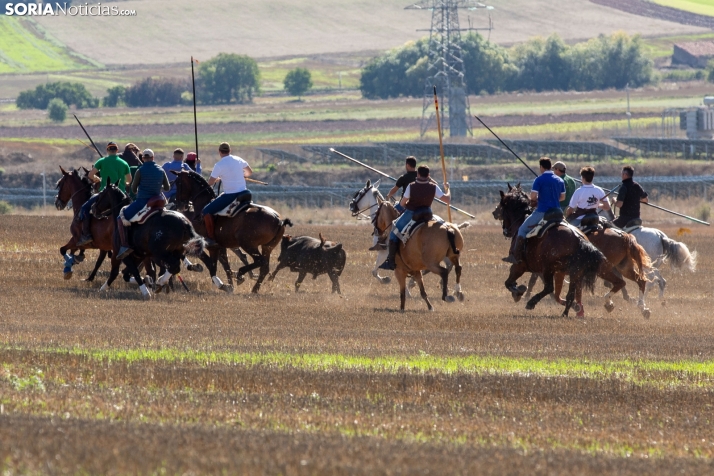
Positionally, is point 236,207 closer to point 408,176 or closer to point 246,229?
point 246,229

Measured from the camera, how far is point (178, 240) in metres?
19.6

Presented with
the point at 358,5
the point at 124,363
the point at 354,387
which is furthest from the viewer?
the point at 358,5

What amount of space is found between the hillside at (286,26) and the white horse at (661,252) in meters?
123

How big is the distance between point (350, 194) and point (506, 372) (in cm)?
4247

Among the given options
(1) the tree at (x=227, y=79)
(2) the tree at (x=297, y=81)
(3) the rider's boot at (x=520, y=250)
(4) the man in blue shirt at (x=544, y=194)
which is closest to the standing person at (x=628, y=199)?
(4) the man in blue shirt at (x=544, y=194)

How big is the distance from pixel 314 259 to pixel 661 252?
5.87 meters

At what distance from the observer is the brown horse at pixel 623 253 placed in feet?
65.4

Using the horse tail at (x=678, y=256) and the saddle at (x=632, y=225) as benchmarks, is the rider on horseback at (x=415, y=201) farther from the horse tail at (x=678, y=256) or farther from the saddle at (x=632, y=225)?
the horse tail at (x=678, y=256)

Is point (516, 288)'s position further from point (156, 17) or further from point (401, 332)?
point (156, 17)

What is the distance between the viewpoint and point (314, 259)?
2339 cm

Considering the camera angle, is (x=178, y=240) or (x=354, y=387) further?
(x=178, y=240)

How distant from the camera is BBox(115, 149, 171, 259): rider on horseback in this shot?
19719mm

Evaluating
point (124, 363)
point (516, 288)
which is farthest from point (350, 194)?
point (124, 363)

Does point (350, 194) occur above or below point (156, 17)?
below
